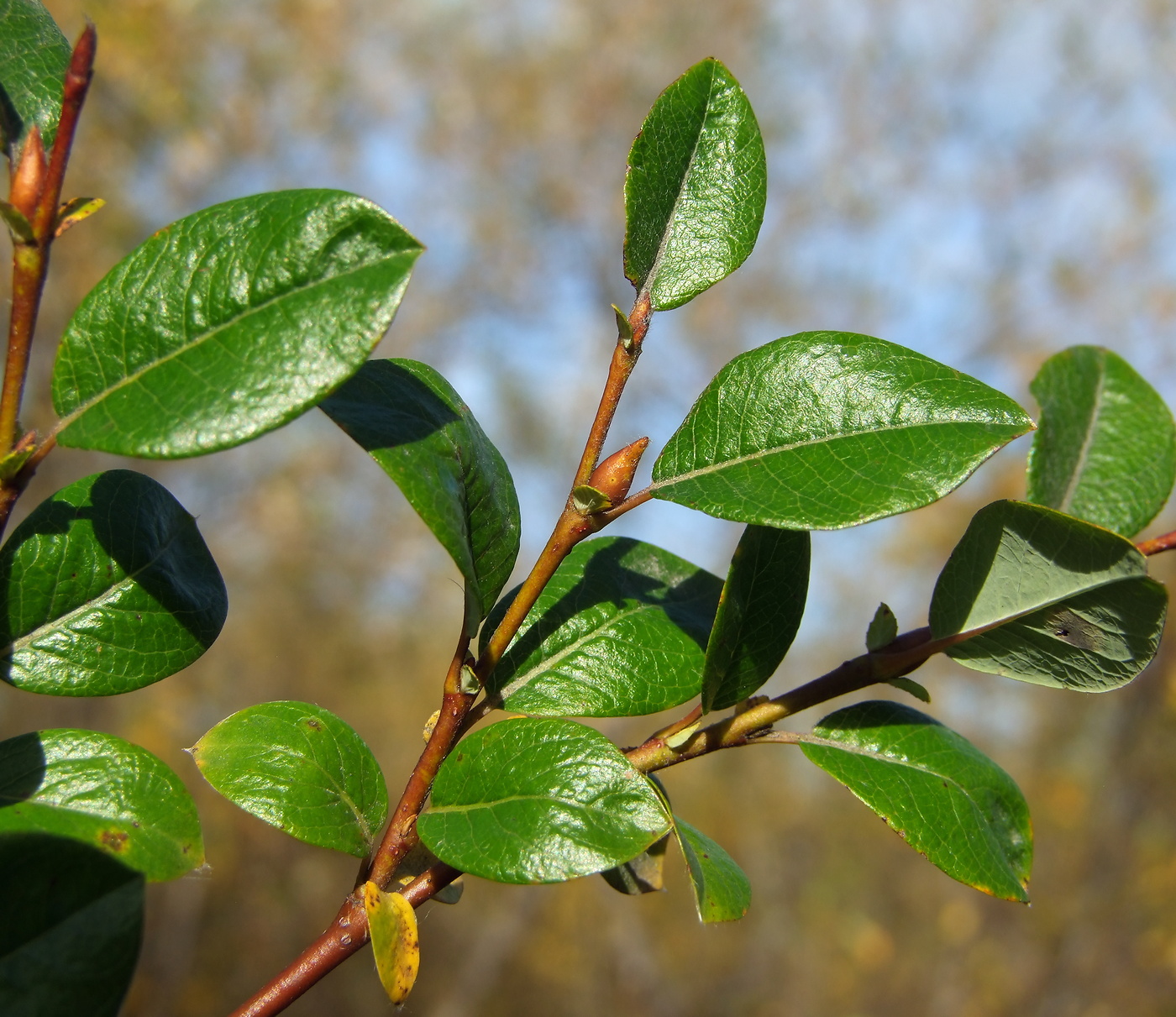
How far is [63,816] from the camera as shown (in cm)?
47

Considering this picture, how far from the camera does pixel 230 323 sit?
1.49 ft

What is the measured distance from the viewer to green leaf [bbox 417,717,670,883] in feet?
1.55

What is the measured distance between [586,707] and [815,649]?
8.41 metres

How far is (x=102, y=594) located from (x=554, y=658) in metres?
0.28

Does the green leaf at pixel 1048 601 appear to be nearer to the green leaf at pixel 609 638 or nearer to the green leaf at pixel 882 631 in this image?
the green leaf at pixel 882 631

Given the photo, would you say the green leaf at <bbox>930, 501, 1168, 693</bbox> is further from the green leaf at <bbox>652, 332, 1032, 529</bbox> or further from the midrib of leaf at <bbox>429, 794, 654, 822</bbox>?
the midrib of leaf at <bbox>429, 794, 654, 822</bbox>

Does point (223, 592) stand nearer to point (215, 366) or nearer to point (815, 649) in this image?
point (215, 366)

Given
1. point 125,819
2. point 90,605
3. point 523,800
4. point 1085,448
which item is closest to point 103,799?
point 125,819

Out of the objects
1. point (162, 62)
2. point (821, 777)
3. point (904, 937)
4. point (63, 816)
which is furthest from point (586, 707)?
point (821, 777)

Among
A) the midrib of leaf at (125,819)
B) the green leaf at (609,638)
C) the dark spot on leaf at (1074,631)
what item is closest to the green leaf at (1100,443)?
the dark spot on leaf at (1074,631)

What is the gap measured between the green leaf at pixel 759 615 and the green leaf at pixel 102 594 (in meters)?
0.31

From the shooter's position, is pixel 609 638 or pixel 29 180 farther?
pixel 609 638

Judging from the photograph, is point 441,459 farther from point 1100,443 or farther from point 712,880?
point 1100,443

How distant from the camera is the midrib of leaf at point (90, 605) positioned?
1.76ft
